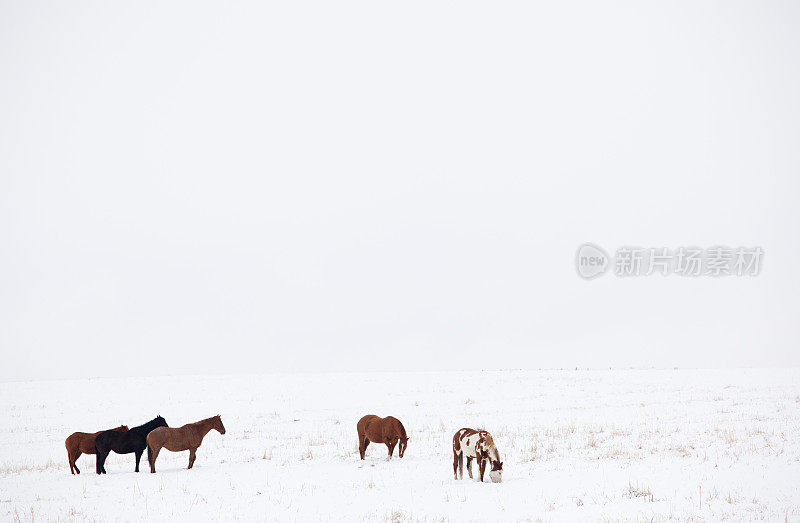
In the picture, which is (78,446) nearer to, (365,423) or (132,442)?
(132,442)

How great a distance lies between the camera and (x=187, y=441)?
1275cm

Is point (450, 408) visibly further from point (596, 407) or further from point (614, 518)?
point (614, 518)

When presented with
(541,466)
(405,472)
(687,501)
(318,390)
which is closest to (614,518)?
(687,501)

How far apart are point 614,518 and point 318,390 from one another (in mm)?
26096

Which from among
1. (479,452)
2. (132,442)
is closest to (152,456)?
(132,442)

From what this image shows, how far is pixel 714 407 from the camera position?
20562 millimetres

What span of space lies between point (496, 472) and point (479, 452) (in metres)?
0.50

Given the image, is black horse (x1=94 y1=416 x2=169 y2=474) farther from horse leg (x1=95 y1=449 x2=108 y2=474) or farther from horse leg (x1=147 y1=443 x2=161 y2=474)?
horse leg (x1=147 y1=443 x2=161 y2=474)

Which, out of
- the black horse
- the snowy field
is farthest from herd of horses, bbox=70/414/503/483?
the snowy field

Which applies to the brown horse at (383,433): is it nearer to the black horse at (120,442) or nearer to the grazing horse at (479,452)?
the grazing horse at (479,452)

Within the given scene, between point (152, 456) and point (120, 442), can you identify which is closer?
point (152, 456)

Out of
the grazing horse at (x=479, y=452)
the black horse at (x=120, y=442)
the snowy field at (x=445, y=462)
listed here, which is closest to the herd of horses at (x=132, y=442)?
the black horse at (x=120, y=442)

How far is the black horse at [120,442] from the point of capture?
40.0 ft

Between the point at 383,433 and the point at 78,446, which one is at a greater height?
the point at 383,433
